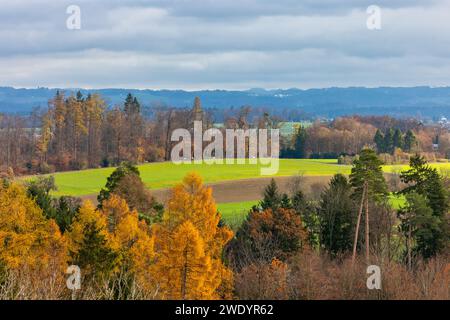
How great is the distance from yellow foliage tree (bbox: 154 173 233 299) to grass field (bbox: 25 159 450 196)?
38.7m

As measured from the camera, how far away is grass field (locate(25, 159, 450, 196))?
79.3 metres

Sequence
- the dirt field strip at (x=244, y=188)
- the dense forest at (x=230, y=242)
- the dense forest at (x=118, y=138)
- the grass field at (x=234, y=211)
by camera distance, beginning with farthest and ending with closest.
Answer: the dense forest at (x=118, y=138) < the dirt field strip at (x=244, y=188) < the grass field at (x=234, y=211) < the dense forest at (x=230, y=242)

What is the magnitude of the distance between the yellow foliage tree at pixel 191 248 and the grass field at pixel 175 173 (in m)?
38.7

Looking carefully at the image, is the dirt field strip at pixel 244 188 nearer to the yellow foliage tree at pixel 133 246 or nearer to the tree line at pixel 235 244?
the tree line at pixel 235 244

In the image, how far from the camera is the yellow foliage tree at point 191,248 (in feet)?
102

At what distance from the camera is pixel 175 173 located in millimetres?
89375

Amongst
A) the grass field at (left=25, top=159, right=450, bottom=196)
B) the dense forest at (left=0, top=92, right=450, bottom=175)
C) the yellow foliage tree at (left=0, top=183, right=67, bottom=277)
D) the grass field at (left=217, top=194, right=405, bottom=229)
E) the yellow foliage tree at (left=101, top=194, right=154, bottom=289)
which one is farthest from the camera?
the dense forest at (left=0, top=92, right=450, bottom=175)

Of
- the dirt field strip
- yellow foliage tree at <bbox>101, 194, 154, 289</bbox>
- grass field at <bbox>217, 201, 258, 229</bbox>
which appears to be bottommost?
grass field at <bbox>217, 201, 258, 229</bbox>

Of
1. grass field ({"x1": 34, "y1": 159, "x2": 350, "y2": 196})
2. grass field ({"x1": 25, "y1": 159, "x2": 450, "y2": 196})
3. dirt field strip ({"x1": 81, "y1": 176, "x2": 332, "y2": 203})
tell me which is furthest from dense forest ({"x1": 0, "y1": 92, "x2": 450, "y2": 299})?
grass field ({"x1": 34, "y1": 159, "x2": 350, "y2": 196})

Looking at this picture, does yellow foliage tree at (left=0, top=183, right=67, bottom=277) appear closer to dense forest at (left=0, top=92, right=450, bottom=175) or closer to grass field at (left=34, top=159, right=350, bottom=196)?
grass field at (left=34, top=159, right=350, bottom=196)

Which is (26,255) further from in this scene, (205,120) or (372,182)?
(205,120)

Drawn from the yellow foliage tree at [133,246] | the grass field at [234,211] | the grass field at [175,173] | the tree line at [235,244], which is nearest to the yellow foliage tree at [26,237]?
the tree line at [235,244]

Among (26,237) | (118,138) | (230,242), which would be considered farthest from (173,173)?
(26,237)

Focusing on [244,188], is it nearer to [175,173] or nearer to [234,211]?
[234,211]
